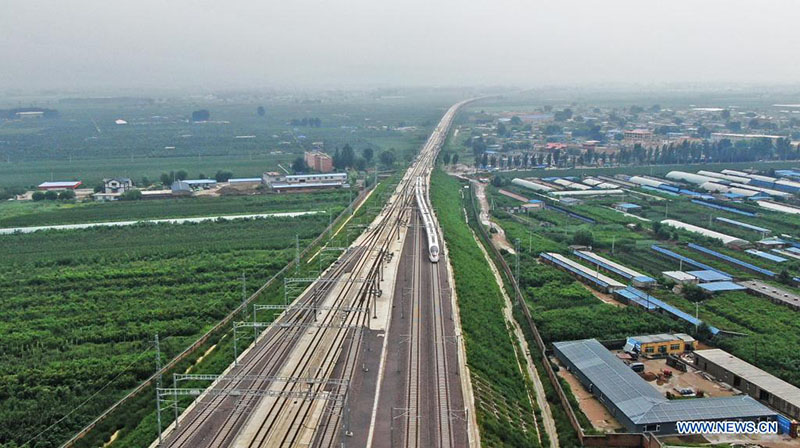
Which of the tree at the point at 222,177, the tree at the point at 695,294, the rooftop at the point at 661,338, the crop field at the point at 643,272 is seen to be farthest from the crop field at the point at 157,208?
the rooftop at the point at 661,338

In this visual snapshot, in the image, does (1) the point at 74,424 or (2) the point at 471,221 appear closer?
(1) the point at 74,424

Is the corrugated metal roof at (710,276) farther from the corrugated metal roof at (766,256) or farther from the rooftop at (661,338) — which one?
the rooftop at (661,338)

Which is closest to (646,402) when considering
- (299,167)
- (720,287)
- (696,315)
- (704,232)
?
(696,315)

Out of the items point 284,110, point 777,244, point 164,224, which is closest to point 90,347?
point 164,224

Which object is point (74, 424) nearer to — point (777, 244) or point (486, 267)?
point (486, 267)

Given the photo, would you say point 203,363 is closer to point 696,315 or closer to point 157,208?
point 696,315

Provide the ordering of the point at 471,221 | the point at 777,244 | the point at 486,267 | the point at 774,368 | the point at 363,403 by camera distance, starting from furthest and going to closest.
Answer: the point at 471,221, the point at 777,244, the point at 486,267, the point at 774,368, the point at 363,403

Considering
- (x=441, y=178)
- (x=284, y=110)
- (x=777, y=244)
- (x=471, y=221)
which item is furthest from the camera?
(x=284, y=110)
